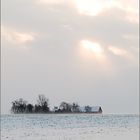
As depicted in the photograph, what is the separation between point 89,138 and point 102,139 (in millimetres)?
1716

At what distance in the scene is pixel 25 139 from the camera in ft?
127

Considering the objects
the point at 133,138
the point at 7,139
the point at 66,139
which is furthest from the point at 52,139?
the point at 133,138

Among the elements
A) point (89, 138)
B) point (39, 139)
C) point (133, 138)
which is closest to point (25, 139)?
point (39, 139)

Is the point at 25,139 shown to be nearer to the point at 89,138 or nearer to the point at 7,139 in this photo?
the point at 7,139

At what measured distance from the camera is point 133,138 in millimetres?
37656

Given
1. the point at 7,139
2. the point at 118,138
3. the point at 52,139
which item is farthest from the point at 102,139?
the point at 7,139

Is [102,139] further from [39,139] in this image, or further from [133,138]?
[39,139]

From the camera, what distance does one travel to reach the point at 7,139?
37.9 metres

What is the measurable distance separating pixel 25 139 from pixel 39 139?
124cm

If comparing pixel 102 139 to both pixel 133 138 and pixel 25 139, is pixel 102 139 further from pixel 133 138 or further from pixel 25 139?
pixel 25 139

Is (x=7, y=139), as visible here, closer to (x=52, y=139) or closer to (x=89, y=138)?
(x=52, y=139)

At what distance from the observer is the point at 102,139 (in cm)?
3781

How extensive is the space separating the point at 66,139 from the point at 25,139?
3.41 m

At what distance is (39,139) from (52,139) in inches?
43.4
